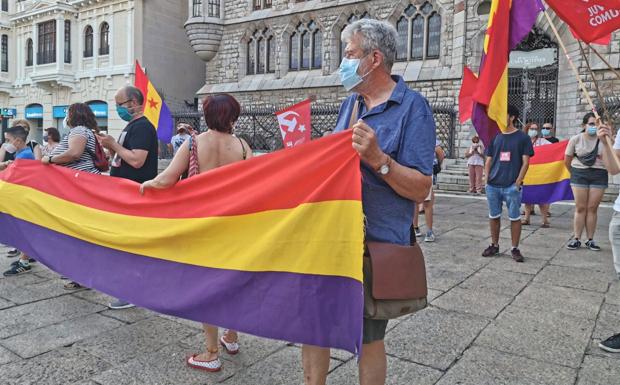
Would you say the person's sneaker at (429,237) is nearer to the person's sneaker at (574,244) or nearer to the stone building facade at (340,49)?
the person's sneaker at (574,244)

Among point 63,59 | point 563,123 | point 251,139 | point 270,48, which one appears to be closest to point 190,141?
point 563,123

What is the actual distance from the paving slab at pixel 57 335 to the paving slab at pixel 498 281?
133 inches

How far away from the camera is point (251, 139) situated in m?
22.3

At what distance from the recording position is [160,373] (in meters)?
3.14

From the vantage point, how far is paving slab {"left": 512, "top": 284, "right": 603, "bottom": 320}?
14.3ft

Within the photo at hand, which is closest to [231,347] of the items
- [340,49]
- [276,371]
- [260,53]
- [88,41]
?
[276,371]

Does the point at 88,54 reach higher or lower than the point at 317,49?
higher

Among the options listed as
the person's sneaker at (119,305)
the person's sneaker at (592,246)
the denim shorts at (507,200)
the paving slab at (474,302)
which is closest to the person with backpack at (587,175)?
the person's sneaker at (592,246)

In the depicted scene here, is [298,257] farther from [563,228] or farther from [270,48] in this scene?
[270,48]

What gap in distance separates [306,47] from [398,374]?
2298cm

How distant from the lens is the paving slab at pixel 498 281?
4992 mm

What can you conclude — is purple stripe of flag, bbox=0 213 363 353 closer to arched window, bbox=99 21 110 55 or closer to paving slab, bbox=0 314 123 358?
paving slab, bbox=0 314 123 358

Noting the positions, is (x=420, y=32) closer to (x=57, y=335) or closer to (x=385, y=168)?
(x=57, y=335)

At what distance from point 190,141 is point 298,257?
1.35 metres
